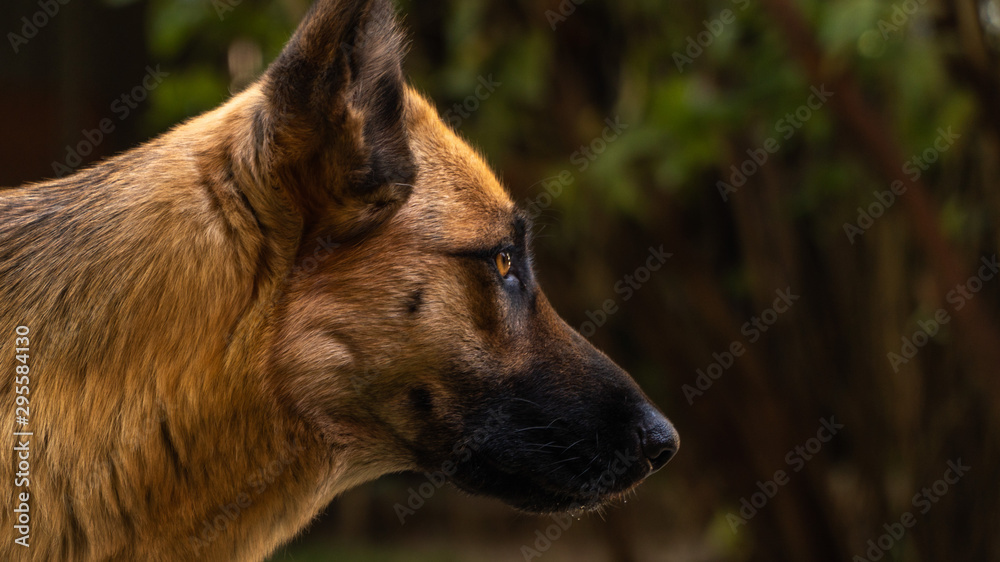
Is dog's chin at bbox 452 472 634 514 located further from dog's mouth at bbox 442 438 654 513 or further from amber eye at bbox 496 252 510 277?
amber eye at bbox 496 252 510 277

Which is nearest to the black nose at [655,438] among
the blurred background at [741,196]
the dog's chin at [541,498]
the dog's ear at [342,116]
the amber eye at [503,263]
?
the dog's chin at [541,498]

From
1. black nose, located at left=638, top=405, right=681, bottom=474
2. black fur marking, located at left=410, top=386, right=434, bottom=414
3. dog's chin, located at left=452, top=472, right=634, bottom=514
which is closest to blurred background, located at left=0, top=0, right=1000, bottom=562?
dog's chin, located at left=452, top=472, right=634, bottom=514

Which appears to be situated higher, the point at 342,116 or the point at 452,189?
the point at 342,116

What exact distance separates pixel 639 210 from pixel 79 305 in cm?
427

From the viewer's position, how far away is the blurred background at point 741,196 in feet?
16.4

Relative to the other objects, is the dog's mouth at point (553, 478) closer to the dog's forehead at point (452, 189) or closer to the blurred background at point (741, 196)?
the dog's forehead at point (452, 189)

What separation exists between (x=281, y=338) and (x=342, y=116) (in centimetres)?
66

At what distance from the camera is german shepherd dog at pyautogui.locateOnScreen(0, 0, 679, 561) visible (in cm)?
245

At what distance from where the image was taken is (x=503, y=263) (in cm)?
299

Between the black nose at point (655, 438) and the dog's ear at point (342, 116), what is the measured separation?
1.10 m

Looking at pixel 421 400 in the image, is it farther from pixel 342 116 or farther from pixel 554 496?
pixel 342 116

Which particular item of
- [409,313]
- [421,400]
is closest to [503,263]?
[409,313]

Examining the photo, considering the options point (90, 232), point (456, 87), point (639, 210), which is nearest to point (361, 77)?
point (90, 232)

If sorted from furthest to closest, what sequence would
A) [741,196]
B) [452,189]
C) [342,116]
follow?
[741,196] → [452,189] → [342,116]
